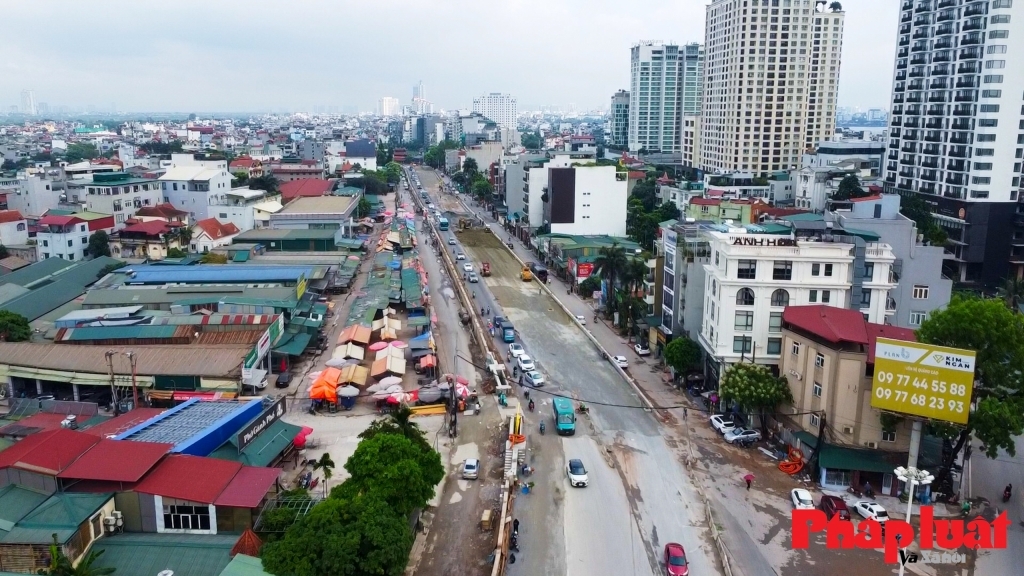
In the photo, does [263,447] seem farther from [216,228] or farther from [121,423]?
[216,228]

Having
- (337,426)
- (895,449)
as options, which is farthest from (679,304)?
(337,426)

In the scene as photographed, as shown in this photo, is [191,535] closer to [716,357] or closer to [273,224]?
[716,357]

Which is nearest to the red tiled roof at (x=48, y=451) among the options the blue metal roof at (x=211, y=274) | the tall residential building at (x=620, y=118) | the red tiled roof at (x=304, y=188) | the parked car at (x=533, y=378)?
the parked car at (x=533, y=378)

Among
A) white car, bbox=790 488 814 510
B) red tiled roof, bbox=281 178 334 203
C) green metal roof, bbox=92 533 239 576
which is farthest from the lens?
red tiled roof, bbox=281 178 334 203

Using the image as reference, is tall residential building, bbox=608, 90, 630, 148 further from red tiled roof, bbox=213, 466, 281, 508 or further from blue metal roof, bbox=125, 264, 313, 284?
red tiled roof, bbox=213, 466, 281, 508

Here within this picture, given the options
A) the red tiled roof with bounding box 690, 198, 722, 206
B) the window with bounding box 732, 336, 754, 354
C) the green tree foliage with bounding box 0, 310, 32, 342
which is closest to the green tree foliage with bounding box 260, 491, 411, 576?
the window with bounding box 732, 336, 754, 354

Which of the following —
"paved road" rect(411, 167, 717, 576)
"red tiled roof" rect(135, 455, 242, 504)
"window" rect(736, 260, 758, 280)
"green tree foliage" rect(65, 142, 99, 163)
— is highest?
"green tree foliage" rect(65, 142, 99, 163)

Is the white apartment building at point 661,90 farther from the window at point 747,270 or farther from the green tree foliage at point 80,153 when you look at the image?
the window at point 747,270
